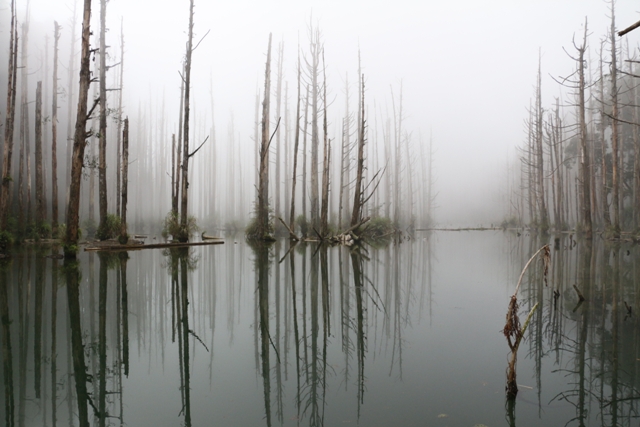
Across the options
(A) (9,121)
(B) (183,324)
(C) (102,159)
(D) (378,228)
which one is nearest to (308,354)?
(B) (183,324)

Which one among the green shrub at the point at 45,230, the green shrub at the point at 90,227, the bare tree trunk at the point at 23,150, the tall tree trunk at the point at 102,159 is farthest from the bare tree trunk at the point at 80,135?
the green shrub at the point at 90,227

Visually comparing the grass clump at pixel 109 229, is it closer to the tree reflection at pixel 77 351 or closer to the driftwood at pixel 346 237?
the driftwood at pixel 346 237

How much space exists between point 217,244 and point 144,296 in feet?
31.4

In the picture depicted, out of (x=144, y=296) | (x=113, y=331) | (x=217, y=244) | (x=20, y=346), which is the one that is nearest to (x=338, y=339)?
(x=113, y=331)

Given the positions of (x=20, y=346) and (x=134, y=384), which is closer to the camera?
(x=134, y=384)

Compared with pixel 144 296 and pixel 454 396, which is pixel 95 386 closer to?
pixel 454 396

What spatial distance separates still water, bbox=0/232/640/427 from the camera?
6.74ft

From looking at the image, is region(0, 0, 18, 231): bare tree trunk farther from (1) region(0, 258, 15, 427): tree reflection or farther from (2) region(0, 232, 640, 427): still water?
(1) region(0, 258, 15, 427): tree reflection

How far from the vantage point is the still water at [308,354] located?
6.74 feet

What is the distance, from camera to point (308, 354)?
2906 millimetres

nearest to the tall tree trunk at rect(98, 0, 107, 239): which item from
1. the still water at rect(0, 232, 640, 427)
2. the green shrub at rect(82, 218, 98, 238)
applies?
the green shrub at rect(82, 218, 98, 238)

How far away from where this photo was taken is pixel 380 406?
2.09 meters

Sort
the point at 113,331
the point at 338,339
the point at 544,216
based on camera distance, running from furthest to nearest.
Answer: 1. the point at 544,216
2. the point at 113,331
3. the point at 338,339

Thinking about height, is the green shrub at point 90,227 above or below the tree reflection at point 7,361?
above
